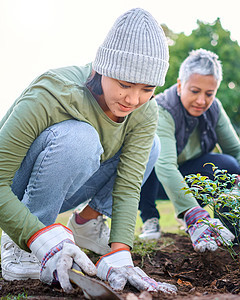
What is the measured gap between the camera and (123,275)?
1.76 meters

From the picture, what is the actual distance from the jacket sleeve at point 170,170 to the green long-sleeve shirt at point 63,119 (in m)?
0.61

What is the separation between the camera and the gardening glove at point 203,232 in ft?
7.63

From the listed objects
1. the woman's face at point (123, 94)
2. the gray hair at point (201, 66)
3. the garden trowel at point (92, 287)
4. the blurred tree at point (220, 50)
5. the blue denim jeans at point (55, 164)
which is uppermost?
the woman's face at point (123, 94)

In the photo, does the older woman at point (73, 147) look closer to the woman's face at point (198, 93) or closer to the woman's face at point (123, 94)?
the woman's face at point (123, 94)

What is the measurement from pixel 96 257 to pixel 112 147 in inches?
A: 31.1

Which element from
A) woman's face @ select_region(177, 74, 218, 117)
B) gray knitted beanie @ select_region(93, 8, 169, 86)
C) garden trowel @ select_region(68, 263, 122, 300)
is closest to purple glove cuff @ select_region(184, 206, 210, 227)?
woman's face @ select_region(177, 74, 218, 117)

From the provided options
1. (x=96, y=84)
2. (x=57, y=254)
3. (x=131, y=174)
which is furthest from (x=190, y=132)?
(x=57, y=254)

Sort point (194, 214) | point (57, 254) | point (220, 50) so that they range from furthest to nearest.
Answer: point (220, 50), point (194, 214), point (57, 254)

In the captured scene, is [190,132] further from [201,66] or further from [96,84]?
[96,84]

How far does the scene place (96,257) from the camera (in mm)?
2562

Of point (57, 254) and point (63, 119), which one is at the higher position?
point (63, 119)

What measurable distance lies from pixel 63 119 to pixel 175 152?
1.28 m

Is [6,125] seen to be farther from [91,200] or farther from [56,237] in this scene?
[91,200]

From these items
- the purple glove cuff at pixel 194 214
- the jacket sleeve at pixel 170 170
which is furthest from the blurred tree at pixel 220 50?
the purple glove cuff at pixel 194 214
